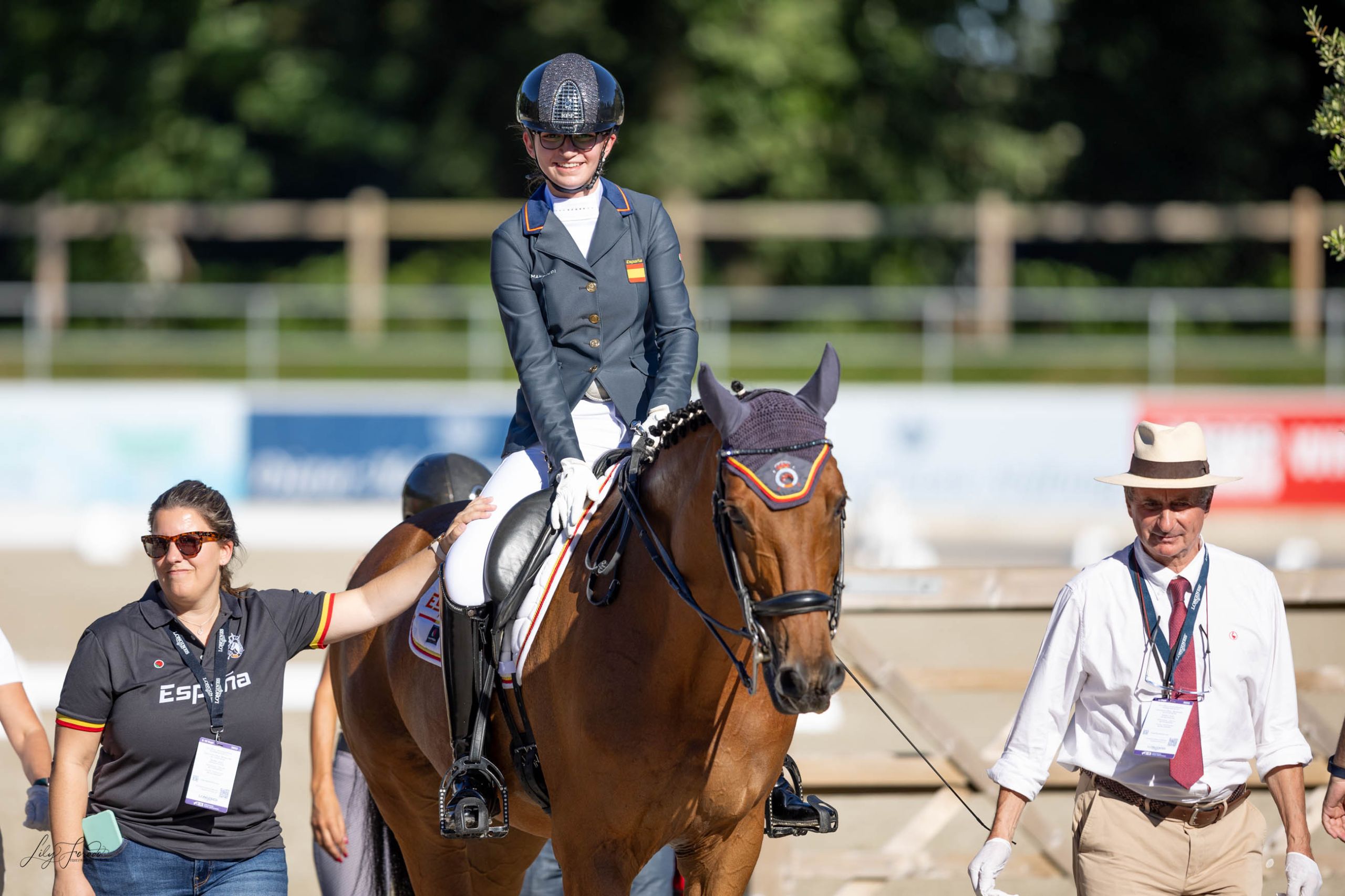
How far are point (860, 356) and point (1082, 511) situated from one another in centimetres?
517

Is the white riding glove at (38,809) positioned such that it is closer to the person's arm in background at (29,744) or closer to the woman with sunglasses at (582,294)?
the person's arm in background at (29,744)

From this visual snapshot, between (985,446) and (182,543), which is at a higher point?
(182,543)

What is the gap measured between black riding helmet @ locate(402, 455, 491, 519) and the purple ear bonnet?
2615 millimetres

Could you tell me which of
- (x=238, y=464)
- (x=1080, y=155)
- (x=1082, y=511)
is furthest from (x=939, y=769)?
(x=1080, y=155)

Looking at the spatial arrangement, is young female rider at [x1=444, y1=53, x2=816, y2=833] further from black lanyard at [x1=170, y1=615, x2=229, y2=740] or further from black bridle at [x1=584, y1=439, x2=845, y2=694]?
black lanyard at [x1=170, y1=615, x2=229, y2=740]

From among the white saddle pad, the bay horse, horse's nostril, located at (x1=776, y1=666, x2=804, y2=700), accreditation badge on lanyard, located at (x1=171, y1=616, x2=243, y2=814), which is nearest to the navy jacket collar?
the white saddle pad

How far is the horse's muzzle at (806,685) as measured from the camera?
3.13 meters

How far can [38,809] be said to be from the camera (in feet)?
12.7

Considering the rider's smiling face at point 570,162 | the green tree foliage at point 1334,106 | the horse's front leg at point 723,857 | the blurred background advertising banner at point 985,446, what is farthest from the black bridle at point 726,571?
the blurred background advertising banner at point 985,446

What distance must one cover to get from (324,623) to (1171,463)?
238cm

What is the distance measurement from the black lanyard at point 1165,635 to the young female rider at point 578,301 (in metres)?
1.14

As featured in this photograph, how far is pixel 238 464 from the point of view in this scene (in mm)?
16406

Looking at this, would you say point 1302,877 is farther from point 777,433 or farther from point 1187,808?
point 777,433

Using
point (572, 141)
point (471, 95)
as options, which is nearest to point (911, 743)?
point (572, 141)
